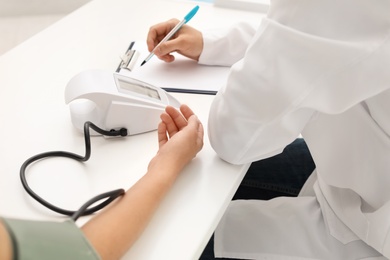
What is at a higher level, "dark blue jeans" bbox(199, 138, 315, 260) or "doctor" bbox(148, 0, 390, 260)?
"doctor" bbox(148, 0, 390, 260)

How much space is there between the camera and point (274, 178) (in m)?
1.06

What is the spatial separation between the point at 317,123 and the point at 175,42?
0.38 m

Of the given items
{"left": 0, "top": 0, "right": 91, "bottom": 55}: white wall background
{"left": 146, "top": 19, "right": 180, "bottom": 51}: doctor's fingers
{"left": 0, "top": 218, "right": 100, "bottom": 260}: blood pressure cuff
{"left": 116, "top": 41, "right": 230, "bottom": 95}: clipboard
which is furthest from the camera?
{"left": 0, "top": 0, "right": 91, "bottom": 55}: white wall background

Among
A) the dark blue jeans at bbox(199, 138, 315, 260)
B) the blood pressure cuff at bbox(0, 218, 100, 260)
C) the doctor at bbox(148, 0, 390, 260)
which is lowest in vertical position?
the dark blue jeans at bbox(199, 138, 315, 260)

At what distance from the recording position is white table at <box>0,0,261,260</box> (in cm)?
64

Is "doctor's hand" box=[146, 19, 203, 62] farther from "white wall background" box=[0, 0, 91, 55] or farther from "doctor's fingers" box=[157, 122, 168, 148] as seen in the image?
"white wall background" box=[0, 0, 91, 55]

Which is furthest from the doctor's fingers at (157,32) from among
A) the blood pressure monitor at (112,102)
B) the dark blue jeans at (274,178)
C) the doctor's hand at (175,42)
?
the dark blue jeans at (274,178)

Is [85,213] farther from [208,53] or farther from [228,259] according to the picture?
[208,53]

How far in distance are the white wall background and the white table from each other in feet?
2.07

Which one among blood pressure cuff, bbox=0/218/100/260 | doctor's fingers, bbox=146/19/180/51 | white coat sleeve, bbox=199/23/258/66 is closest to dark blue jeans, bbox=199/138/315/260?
white coat sleeve, bbox=199/23/258/66

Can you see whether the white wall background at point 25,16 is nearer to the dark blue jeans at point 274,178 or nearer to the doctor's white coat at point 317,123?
the dark blue jeans at point 274,178

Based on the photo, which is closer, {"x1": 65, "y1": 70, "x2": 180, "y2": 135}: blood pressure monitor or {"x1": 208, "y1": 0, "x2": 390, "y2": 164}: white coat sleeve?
{"x1": 208, "y1": 0, "x2": 390, "y2": 164}: white coat sleeve

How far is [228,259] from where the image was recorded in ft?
2.74

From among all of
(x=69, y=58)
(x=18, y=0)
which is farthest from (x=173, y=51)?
(x=18, y=0)
